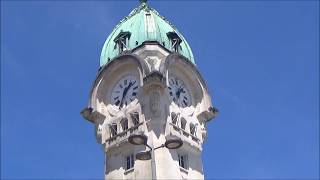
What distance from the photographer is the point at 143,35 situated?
45.7m

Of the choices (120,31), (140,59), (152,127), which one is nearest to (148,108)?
(152,127)

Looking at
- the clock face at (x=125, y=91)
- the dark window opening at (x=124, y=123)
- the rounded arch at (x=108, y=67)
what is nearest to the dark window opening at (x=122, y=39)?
the rounded arch at (x=108, y=67)

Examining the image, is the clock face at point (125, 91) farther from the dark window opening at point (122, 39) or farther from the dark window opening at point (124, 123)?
the dark window opening at point (122, 39)

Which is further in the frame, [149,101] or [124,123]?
[124,123]

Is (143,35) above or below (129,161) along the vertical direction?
above

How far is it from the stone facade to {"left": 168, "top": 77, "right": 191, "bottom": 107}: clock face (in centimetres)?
34

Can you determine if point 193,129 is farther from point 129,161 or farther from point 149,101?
point 129,161

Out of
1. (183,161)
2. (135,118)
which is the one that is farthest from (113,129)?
(183,161)

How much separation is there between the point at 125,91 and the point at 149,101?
3.80 m

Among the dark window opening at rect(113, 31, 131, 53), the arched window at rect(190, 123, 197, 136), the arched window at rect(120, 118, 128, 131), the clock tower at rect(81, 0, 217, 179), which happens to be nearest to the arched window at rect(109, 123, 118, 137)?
the clock tower at rect(81, 0, 217, 179)

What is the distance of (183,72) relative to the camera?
44750 millimetres

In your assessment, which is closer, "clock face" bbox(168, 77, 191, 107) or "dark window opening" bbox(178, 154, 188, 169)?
"dark window opening" bbox(178, 154, 188, 169)

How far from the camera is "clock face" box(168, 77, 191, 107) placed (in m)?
43.0

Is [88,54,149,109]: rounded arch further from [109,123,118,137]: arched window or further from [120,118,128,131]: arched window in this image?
[120,118,128,131]: arched window
